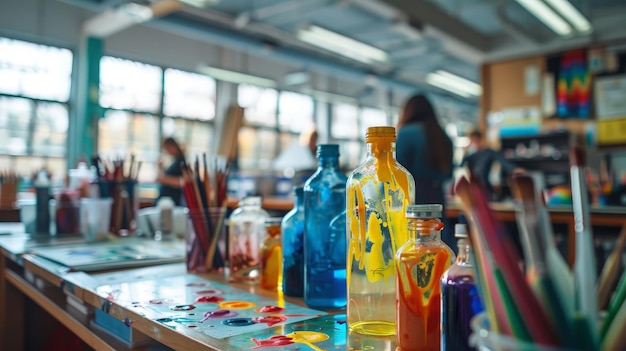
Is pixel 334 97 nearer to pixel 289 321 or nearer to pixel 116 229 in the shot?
pixel 116 229

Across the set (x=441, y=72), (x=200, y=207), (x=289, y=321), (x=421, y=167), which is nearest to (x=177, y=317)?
(x=289, y=321)

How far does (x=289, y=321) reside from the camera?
2.49 feet

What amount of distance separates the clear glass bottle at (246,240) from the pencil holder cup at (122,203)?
0.86m

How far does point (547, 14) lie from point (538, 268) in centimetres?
499

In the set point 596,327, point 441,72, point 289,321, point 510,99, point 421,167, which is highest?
point 441,72

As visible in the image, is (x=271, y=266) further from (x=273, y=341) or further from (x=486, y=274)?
(x=486, y=274)

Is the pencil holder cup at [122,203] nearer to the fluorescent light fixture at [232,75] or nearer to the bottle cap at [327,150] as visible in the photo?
the bottle cap at [327,150]

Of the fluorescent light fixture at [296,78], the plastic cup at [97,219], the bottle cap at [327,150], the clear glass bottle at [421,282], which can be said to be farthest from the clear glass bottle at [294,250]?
the fluorescent light fixture at [296,78]

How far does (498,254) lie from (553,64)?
22.9 ft

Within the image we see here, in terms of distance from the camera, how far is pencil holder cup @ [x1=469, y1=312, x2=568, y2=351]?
34 cm

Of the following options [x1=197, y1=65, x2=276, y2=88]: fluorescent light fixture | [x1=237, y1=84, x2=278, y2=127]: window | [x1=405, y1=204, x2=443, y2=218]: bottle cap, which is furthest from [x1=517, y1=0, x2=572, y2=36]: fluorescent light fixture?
[x1=237, y1=84, x2=278, y2=127]: window

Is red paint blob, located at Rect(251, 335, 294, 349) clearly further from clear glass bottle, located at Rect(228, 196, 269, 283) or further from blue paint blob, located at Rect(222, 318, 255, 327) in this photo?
clear glass bottle, located at Rect(228, 196, 269, 283)

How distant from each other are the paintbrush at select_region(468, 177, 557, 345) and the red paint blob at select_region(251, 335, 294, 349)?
1.16ft

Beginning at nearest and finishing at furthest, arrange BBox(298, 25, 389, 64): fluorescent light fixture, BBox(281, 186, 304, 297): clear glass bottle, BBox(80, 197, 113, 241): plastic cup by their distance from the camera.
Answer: BBox(281, 186, 304, 297): clear glass bottle
BBox(80, 197, 113, 241): plastic cup
BBox(298, 25, 389, 64): fluorescent light fixture
